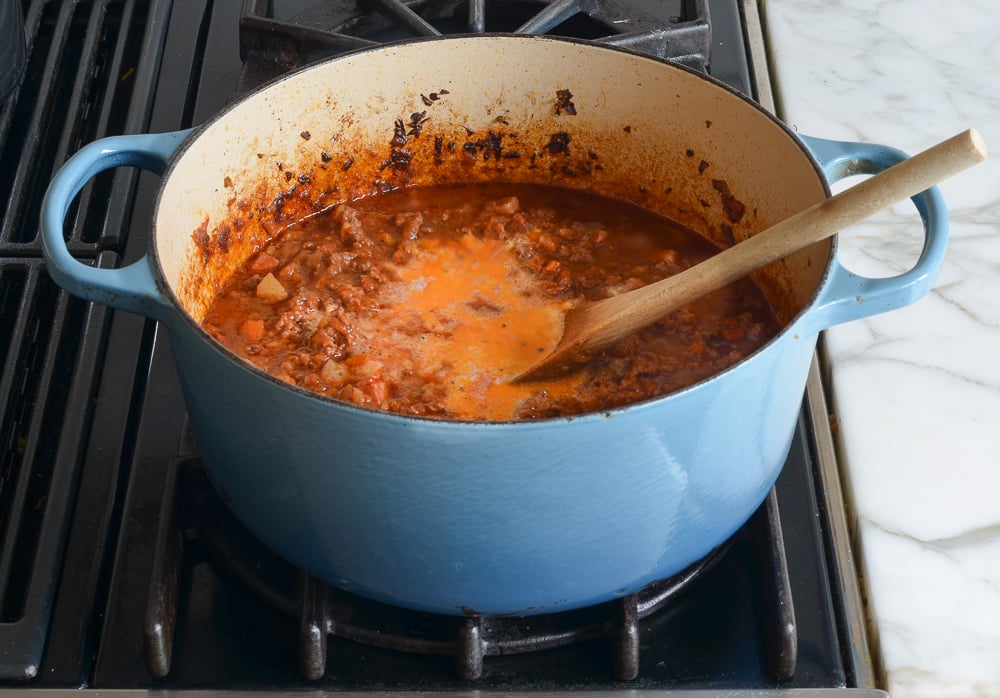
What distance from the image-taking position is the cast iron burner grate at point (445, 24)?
132cm

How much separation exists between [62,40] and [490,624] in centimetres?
101

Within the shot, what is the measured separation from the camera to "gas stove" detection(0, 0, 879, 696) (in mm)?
882

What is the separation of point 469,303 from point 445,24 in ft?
1.62

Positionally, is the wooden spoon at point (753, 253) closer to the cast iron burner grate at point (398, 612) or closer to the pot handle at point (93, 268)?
the cast iron burner grate at point (398, 612)

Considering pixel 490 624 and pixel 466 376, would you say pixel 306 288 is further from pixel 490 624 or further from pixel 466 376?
pixel 490 624

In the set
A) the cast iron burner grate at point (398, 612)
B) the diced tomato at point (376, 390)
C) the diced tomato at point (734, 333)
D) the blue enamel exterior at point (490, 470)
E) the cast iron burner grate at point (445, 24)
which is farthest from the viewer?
the cast iron burner grate at point (445, 24)

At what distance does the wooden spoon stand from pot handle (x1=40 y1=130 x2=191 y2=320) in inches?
13.9

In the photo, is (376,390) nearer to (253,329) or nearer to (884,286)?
(253,329)

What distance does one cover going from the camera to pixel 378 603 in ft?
3.06

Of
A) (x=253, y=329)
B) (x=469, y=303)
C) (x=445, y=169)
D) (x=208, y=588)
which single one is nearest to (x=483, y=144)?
(x=445, y=169)

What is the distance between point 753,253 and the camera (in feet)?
2.87

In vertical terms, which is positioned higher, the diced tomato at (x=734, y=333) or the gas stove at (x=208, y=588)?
the diced tomato at (x=734, y=333)

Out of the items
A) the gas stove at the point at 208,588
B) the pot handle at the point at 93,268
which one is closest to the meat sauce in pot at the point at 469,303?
the gas stove at the point at 208,588

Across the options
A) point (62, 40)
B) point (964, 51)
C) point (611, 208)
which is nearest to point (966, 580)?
point (611, 208)
